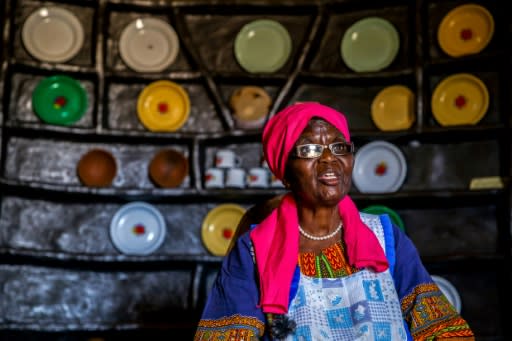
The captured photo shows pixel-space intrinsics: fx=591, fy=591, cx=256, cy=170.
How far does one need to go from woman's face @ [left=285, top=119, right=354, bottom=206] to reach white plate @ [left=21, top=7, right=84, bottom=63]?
8.15 feet

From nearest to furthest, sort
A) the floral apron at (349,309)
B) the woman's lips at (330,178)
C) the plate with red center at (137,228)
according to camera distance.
Result: the floral apron at (349,309)
the woman's lips at (330,178)
the plate with red center at (137,228)

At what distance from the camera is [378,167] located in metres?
3.52

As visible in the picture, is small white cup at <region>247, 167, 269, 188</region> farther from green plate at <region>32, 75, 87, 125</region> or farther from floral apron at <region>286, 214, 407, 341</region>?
floral apron at <region>286, 214, 407, 341</region>

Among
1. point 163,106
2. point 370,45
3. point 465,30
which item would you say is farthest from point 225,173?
point 465,30

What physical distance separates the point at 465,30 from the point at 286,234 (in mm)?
2374

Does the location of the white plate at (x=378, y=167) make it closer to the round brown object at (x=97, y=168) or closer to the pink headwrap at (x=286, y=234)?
the round brown object at (x=97, y=168)

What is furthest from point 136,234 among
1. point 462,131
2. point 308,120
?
point 308,120

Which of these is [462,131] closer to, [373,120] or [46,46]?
[373,120]

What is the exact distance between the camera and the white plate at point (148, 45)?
371 centimetres

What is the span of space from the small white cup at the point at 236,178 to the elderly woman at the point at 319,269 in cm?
173

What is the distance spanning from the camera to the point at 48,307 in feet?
11.8

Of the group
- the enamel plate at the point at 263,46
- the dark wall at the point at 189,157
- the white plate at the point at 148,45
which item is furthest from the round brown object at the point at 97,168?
the enamel plate at the point at 263,46

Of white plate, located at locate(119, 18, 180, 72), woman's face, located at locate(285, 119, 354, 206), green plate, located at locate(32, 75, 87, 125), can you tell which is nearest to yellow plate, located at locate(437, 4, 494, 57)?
white plate, located at locate(119, 18, 180, 72)

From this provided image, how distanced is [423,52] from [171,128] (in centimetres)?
158
